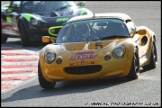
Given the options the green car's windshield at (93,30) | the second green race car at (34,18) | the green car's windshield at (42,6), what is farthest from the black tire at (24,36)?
the green car's windshield at (93,30)

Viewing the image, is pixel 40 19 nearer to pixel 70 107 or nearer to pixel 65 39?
pixel 65 39

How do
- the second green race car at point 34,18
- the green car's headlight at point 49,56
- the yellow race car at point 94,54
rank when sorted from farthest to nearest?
1. the second green race car at point 34,18
2. the green car's headlight at point 49,56
3. the yellow race car at point 94,54

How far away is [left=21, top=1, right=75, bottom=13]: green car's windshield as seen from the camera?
17.5m

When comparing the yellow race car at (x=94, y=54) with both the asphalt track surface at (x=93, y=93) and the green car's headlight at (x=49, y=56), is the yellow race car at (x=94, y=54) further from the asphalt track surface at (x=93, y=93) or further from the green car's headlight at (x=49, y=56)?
the asphalt track surface at (x=93, y=93)

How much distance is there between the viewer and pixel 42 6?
696 inches

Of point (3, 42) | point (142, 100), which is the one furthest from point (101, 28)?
point (3, 42)

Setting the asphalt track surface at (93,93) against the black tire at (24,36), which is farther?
the black tire at (24,36)

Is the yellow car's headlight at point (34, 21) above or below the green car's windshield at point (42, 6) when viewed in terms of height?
below

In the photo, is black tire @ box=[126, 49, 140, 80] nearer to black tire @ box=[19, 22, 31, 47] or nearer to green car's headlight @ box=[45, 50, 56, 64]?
green car's headlight @ box=[45, 50, 56, 64]

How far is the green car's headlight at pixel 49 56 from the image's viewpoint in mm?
9906

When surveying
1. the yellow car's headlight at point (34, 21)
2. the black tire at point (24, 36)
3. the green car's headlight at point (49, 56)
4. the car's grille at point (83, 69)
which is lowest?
the black tire at point (24, 36)

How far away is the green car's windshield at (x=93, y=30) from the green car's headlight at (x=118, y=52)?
720 millimetres

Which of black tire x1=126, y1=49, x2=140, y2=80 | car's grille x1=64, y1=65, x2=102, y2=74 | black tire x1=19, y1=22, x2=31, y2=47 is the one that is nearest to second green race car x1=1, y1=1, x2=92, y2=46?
black tire x1=19, y1=22, x2=31, y2=47

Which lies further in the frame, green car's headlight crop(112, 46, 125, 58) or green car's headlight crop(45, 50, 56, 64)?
green car's headlight crop(45, 50, 56, 64)
